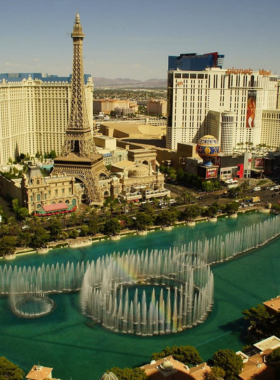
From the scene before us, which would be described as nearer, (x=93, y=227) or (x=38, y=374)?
(x=38, y=374)

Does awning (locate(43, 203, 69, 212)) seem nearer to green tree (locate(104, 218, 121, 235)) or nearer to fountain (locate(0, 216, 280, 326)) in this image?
green tree (locate(104, 218, 121, 235))

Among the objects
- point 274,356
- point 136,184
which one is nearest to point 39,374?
point 274,356

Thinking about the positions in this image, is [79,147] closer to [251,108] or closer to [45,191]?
[45,191]

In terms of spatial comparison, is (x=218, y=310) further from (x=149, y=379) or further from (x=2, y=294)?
(x=2, y=294)

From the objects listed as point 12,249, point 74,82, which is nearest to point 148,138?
point 74,82

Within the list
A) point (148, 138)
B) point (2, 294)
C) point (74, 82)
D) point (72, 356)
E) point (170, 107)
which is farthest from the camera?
point (148, 138)
